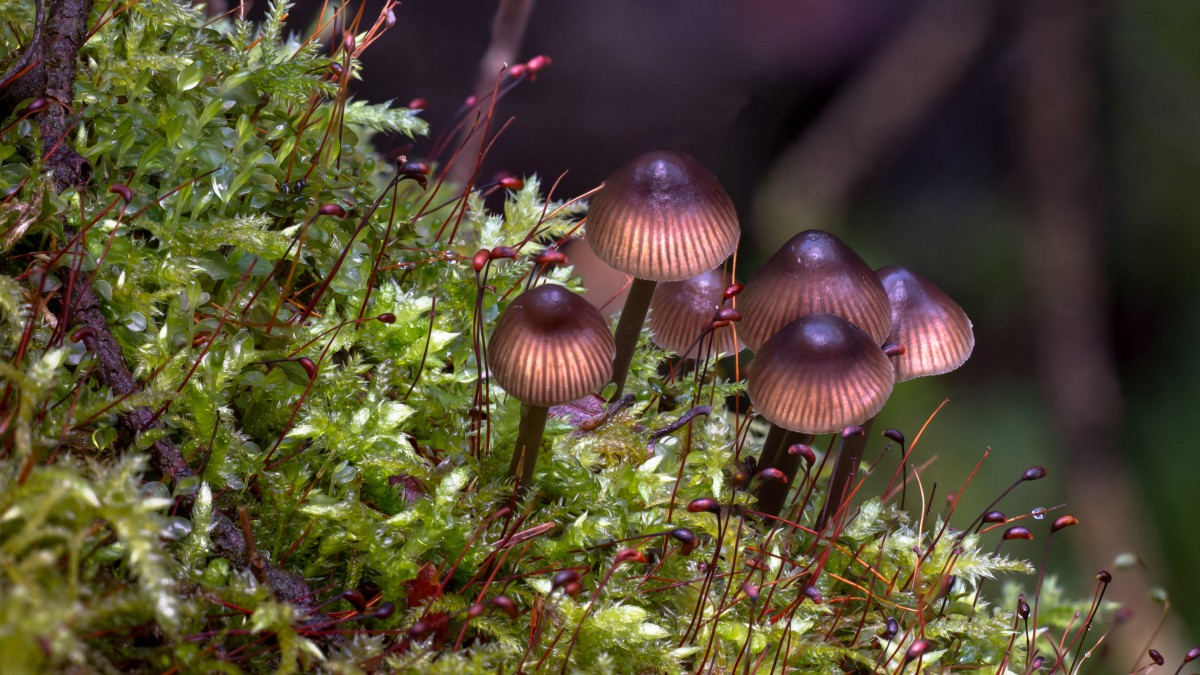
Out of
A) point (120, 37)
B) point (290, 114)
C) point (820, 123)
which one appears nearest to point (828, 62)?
point (820, 123)

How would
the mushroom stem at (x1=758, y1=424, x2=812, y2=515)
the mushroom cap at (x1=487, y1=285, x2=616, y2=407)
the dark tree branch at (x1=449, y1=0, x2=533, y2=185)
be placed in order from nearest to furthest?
the mushroom cap at (x1=487, y1=285, x2=616, y2=407) → the mushroom stem at (x1=758, y1=424, x2=812, y2=515) → the dark tree branch at (x1=449, y1=0, x2=533, y2=185)

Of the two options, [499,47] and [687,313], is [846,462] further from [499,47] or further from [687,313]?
[499,47]

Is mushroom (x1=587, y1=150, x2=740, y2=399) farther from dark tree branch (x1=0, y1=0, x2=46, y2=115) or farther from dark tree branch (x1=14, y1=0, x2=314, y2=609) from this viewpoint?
dark tree branch (x1=0, y1=0, x2=46, y2=115)

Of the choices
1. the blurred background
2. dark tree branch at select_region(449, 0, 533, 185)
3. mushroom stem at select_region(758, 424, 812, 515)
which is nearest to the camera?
mushroom stem at select_region(758, 424, 812, 515)

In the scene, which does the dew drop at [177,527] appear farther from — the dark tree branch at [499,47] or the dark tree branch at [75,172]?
the dark tree branch at [499,47]

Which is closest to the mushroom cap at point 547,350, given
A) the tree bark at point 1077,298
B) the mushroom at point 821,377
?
the mushroom at point 821,377

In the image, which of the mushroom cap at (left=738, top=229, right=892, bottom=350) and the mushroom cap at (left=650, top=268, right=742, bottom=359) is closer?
the mushroom cap at (left=738, top=229, right=892, bottom=350)

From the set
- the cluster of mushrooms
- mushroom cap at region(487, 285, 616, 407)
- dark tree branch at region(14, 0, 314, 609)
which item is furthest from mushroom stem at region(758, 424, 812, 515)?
dark tree branch at region(14, 0, 314, 609)

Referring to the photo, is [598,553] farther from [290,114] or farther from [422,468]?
[290,114]
